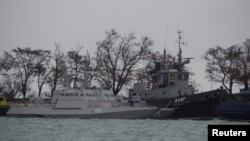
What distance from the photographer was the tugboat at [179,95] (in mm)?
45094

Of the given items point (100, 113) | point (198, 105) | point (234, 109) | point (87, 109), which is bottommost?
point (100, 113)

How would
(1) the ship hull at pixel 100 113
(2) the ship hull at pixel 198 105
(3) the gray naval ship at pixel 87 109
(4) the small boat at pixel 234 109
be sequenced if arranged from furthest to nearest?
1. (2) the ship hull at pixel 198 105
2. (3) the gray naval ship at pixel 87 109
3. (1) the ship hull at pixel 100 113
4. (4) the small boat at pixel 234 109

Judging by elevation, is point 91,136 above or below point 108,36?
below

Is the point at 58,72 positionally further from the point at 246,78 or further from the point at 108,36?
the point at 246,78

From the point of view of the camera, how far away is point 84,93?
4509cm

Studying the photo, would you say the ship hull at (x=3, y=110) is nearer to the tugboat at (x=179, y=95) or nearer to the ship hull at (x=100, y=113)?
the ship hull at (x=100, y=113)

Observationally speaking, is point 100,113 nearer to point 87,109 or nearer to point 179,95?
point 87,109

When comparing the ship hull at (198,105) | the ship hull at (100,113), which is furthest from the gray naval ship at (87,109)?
the ship hull at (198,105)

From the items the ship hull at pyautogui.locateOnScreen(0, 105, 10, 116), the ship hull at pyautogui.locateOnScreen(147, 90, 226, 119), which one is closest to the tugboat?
the ship hull at pyautogui.locateOnScreen(147, 90, 226, 119)

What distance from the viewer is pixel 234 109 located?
43.1m

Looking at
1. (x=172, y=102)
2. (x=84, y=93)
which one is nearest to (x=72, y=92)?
(x=84, y=93)

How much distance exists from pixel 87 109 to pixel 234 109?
1332 cm

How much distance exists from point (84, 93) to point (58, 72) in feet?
69.6

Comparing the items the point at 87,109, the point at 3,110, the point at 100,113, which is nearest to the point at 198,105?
the point at 100,113
